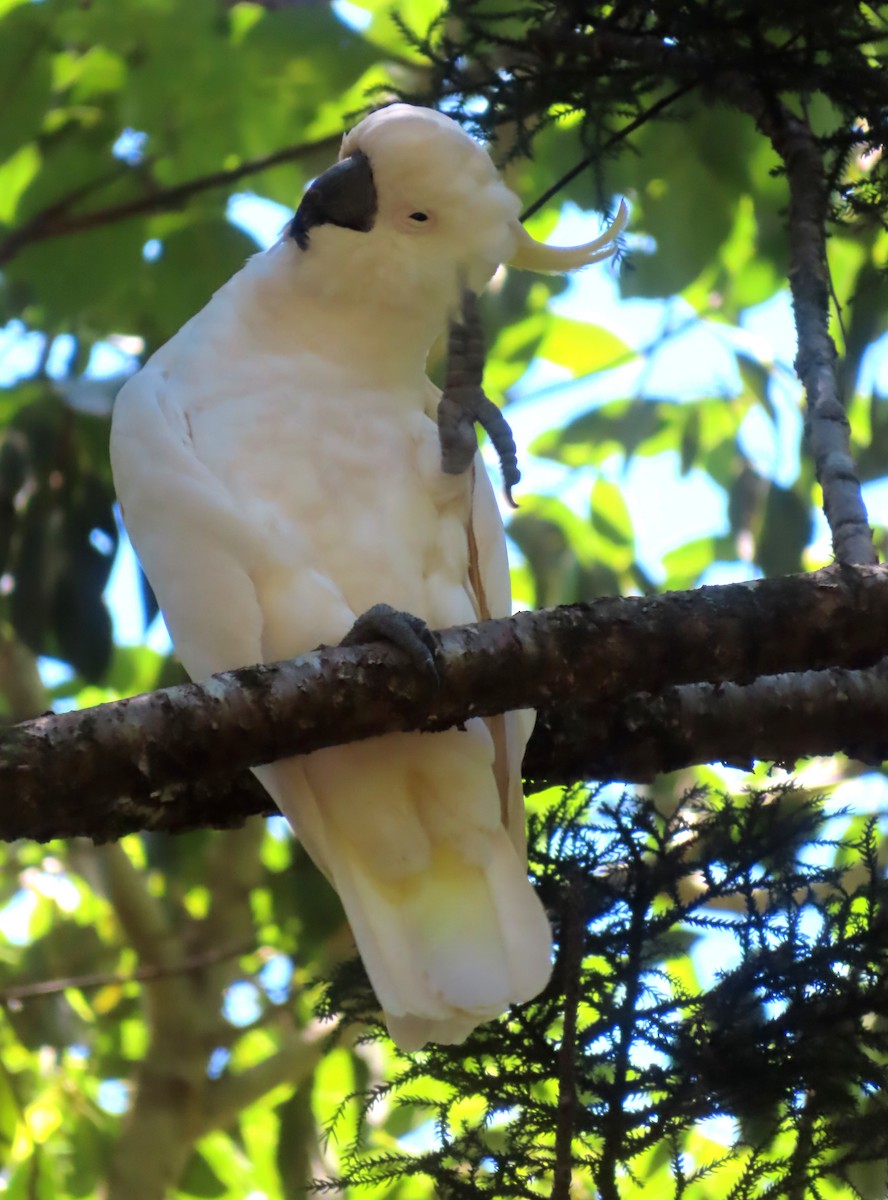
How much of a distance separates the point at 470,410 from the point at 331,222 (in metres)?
0.36

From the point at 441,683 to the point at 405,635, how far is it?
59mm

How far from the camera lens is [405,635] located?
3.97 ft

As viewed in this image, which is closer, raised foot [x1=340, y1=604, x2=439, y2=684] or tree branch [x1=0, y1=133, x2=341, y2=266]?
raised foot [x1=340, y1=604, x2=439, y2=684]

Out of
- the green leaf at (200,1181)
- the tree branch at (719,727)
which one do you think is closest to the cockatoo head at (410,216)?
the tree branch at (719,727)

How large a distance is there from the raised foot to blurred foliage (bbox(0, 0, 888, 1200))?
330 mm

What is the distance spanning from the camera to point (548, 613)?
1.25m

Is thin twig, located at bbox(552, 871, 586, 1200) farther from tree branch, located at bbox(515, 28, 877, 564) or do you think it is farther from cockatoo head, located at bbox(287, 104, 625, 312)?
cockatoo head, located at bbox(287, 104, 625, 312)

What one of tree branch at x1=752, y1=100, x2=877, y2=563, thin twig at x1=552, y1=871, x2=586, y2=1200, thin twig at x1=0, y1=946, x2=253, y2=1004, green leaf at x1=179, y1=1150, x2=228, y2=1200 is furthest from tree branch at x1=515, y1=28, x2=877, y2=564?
green leaf at x1=179, y1=1150, x2=228, y2=1200

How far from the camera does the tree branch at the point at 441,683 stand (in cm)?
110

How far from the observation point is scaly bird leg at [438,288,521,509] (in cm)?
157

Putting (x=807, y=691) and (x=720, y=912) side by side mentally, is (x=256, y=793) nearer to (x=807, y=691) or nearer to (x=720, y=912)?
(x=720, y=912)

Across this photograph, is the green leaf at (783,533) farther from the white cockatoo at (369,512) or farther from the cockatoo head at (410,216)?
the cockatoo head at (410,216)

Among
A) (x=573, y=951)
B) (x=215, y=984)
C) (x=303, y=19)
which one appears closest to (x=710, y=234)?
(x=303, y=19)

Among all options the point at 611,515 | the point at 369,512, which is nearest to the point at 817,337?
the point at 369,512
